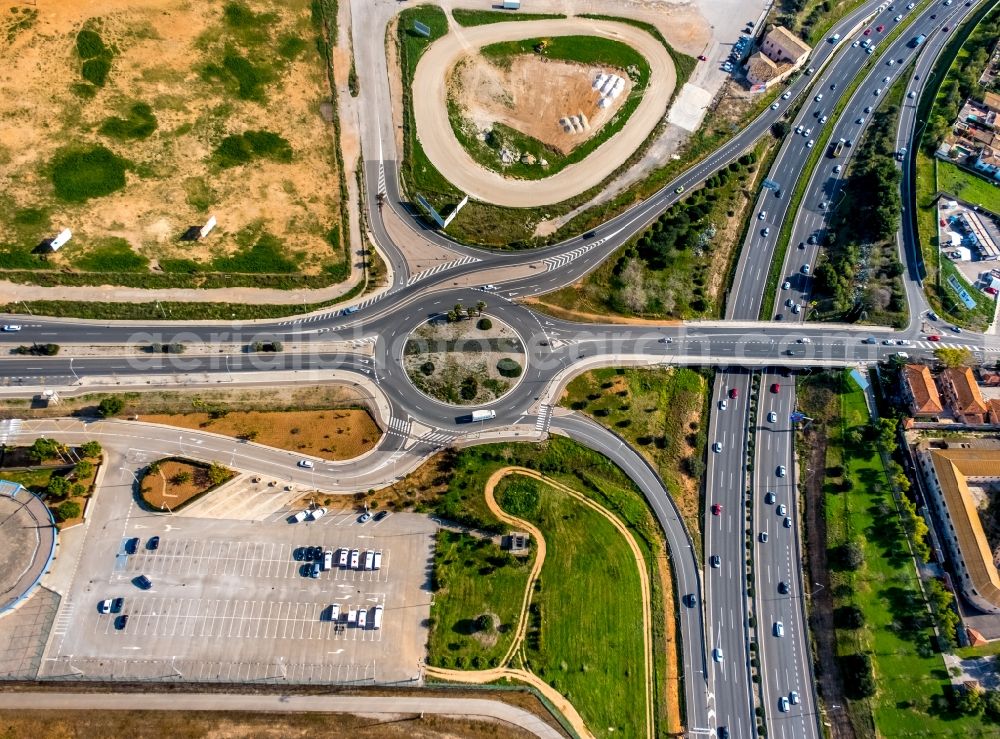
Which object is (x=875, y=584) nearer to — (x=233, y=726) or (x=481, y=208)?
(x=481, y=208)

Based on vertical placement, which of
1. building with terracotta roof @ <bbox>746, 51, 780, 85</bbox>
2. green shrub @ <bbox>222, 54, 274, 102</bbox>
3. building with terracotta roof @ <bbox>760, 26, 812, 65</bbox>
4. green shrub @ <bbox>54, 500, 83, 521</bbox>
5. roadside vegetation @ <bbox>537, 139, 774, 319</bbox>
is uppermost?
building with terracotta roof @ <bbox>760, 26, 812, 65</bbox>

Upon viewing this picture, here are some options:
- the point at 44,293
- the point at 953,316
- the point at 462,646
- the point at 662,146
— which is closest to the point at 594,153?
the point at 662,146

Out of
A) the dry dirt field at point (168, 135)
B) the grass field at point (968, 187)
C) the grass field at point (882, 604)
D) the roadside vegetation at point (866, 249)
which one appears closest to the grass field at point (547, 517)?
the grass field at point (882, 604)

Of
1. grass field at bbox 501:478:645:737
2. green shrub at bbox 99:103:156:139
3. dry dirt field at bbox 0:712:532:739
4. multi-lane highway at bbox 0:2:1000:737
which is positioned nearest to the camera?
dry dirt field at bbox 0:712:532:739

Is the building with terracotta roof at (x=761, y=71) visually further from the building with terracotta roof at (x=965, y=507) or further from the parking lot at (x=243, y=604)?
the parking lot at (x=243, y=604)

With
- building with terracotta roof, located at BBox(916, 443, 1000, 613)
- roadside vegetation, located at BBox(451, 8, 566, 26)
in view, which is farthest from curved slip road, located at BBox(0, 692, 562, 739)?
roadside vegetation, located at BBox(451, 8, 566, 26)

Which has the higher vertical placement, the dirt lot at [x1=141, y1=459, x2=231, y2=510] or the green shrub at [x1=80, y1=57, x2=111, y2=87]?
the green shrub at [x1=80, y1=57, x2=111, y2=87]

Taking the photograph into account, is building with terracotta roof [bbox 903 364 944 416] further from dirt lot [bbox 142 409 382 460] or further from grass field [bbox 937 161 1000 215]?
dirt lot [bbox 142 409 382 460]
